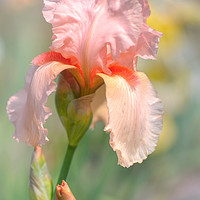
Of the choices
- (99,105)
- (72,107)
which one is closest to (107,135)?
(99,105)

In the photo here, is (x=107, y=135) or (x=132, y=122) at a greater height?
(x=132, y=122)

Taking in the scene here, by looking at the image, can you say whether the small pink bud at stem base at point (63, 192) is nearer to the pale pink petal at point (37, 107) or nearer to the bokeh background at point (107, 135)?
the pale pink petal at point (37, 107)

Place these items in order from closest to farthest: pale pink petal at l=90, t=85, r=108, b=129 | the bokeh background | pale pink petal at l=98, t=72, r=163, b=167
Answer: pale pink petal at l=98, t=72, r=163, b=167 → pale pink petal at l=90, t=85, r=108, b=129 → the bokeh background

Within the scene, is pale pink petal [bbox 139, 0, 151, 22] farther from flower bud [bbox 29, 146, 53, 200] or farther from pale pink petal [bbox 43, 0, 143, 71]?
flower bud [bbox 29, 146, 53, 200]

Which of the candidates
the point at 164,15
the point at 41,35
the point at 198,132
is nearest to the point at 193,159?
the point at 198,132

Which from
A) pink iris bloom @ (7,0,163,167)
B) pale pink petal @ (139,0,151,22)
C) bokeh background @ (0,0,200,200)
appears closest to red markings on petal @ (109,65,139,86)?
pink iris bloom @ (7,0,163,167)

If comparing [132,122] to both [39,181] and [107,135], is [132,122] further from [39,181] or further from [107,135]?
[107,135]

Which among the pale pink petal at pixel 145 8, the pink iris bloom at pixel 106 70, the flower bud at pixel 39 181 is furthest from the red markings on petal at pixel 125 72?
the flower bud at pixel 39 181
